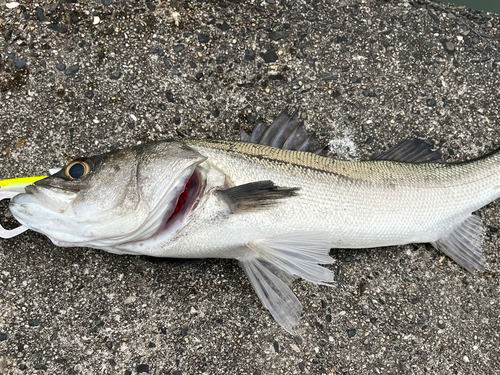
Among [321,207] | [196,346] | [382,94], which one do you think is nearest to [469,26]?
[382,94]

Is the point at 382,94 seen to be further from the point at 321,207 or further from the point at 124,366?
the point at 124,366

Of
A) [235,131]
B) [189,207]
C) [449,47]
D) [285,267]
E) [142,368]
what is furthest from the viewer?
[449,47]

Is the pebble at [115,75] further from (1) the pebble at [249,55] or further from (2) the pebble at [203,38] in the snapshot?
(1) the pebble at [249,55]

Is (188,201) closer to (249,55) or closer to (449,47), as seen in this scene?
(249,55)

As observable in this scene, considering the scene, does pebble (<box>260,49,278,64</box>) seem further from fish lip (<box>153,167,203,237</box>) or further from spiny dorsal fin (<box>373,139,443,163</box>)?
fish lip (<box>153,167,203,237</box>)

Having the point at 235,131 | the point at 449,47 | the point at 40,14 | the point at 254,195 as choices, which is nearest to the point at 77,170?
the point at 254,195

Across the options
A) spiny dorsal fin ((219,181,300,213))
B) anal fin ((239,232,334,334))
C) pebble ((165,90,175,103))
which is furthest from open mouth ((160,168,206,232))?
Answer: pebble ((165,90,175,103))
